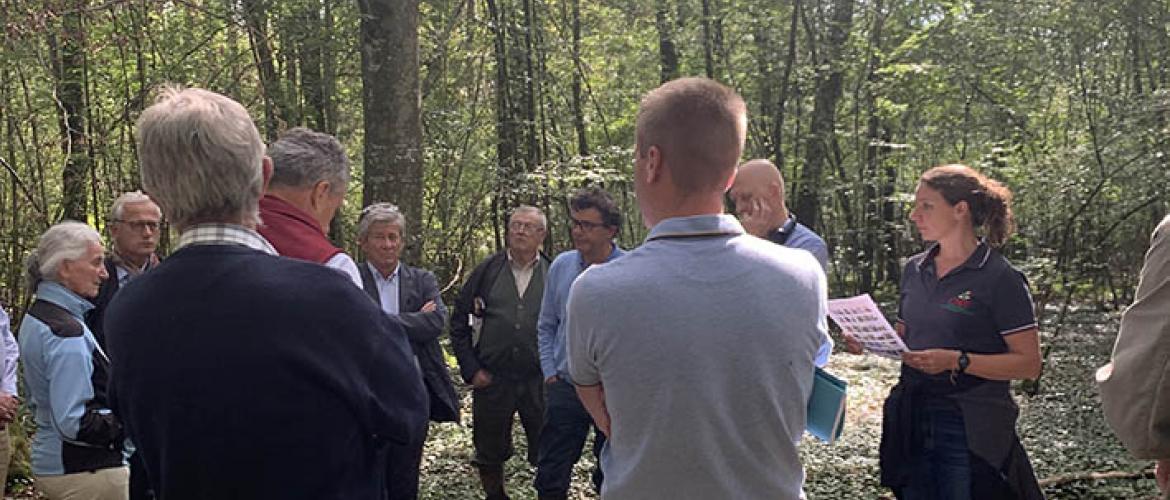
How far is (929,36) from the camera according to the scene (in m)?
13.1

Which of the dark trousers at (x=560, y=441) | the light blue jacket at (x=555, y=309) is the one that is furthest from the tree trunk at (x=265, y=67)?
the dark trousers at (x=560, y=441)

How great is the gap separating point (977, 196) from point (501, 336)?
312cm

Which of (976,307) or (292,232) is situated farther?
(976,307)

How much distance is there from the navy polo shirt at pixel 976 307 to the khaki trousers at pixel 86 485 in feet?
11.4

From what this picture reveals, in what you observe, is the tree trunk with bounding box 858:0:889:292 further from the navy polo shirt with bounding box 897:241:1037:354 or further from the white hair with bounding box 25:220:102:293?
the white hair with bounding box 25:220:102:293

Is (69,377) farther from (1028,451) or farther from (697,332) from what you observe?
(1028,451)

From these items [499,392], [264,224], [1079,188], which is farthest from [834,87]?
[264,224]

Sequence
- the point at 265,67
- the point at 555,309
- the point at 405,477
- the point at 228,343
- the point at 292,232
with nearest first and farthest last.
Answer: the point at 228,343 < the point at 292,232 < the point at 405,477 < the point at 555,309 < the point at 265,67

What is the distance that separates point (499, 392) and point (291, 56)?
5.24m

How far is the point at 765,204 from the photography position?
4.09 metres

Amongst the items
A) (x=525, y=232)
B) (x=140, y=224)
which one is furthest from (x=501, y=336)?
(x=140, y=224)

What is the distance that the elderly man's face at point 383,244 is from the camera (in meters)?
4.94

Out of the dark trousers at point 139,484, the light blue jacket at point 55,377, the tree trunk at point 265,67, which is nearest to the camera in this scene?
the dark trousers at point 139,484

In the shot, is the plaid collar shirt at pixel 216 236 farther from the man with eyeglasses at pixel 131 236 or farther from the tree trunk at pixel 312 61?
the tree trunk at pixel 312 61
